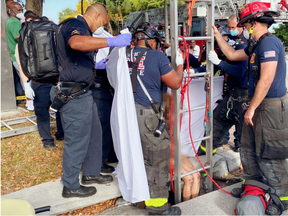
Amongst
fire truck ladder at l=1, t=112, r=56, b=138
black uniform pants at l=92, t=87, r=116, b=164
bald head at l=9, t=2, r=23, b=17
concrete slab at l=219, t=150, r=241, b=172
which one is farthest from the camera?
bald head at l=9, t=2, r=23, b=17

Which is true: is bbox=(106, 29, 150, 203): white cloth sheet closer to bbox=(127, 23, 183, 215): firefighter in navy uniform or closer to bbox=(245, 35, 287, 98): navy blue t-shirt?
bbox=(127, 23, 183, 215): firefighter in navy uniform

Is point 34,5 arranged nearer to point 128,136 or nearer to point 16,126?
point 16,126

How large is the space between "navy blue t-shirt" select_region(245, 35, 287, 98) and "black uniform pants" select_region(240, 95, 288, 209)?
9cm

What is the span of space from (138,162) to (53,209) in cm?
103

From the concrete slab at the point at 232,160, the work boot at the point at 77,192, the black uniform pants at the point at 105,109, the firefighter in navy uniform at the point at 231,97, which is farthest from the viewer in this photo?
the concrete slab at the point at 232,160

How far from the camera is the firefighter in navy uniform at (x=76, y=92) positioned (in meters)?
2.55

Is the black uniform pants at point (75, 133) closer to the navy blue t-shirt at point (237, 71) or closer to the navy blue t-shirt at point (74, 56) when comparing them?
the navy blue t-shirt at point (74, 56)

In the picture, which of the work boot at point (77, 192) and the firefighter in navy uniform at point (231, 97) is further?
the firefighter in navy uniform at point (231, 97)

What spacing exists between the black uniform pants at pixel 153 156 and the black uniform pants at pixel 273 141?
3.36ft

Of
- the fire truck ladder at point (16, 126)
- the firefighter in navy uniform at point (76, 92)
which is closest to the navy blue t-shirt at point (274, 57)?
the firefighter in navy uniform at point (76, 92)

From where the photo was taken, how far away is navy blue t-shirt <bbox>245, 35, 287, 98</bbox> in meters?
2.64

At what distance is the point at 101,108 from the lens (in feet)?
11.2

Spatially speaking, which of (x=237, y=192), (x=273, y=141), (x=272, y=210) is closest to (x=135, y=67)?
(x=273, y=141)

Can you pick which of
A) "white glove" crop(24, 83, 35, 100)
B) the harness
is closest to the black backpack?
the harness
